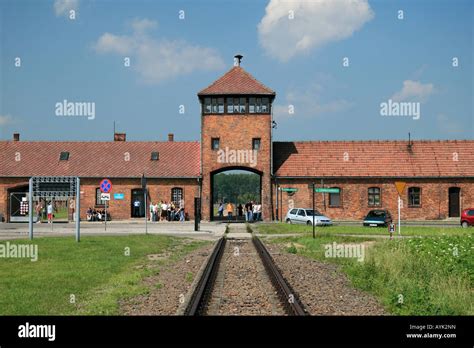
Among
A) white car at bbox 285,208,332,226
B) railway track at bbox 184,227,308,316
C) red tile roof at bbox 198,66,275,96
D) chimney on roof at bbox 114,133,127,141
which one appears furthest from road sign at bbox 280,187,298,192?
railway track at bbox 184,227,308,316

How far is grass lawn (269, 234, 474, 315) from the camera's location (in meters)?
9.06

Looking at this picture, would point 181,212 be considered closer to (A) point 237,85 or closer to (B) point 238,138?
(B) point 238,138

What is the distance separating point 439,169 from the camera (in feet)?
138

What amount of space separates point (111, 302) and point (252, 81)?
33976 millimetres

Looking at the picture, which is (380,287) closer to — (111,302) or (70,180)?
(111,302)

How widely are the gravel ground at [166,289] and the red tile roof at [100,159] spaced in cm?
2663

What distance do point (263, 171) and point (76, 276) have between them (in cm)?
2949

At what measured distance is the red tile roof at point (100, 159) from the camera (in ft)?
141

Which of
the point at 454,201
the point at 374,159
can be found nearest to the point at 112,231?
the point at 374,159

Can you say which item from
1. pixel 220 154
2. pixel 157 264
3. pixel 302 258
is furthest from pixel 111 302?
pixel 220 154

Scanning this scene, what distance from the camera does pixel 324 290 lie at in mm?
11219

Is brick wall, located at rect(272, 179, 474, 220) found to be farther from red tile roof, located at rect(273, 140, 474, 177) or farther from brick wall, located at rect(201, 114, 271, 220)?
brick wall, located at rect(201, 114, 271, 220)

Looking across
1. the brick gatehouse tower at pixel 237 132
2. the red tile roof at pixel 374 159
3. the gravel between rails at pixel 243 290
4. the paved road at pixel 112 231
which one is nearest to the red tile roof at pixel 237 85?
the brick gatehouse tower at pixel 237 132

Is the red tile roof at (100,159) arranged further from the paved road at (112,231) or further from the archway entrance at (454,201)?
the archway entrance at (454,201)
